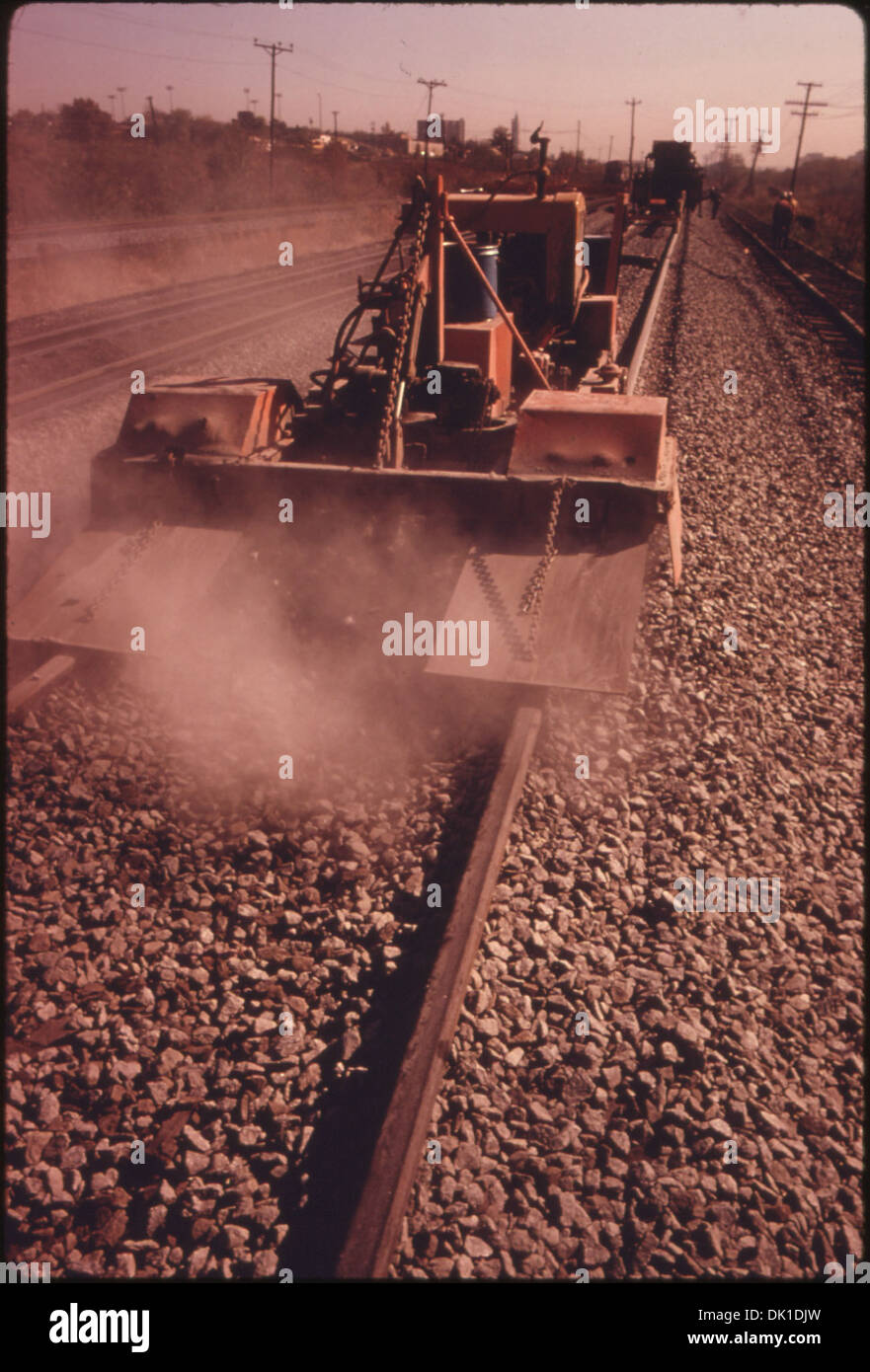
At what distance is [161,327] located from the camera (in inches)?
665

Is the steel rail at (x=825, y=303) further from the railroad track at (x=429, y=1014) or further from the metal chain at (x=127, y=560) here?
the railroad track at (x=429, y=1014)

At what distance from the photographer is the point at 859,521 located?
330 inches

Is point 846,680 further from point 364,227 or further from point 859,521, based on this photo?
point 364,227

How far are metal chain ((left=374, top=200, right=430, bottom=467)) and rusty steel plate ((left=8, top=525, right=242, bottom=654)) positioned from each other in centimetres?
112

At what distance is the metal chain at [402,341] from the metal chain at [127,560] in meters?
1.51

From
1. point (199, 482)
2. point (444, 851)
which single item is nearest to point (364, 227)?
point (199, 482)

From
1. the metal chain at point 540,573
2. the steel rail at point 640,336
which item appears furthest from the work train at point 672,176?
the metal chain at point 540,573

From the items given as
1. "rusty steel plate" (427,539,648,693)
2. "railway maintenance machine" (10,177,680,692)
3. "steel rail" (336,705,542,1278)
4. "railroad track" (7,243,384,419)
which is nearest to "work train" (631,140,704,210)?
"railroad track" (7,243,384,419)

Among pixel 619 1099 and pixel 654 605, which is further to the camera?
pixel 654 605

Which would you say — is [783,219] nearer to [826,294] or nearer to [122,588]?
[826,294]

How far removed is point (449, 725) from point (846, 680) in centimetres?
279

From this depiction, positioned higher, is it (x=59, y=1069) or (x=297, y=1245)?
(x=59, y=1069)

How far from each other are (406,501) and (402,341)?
1.00 meters

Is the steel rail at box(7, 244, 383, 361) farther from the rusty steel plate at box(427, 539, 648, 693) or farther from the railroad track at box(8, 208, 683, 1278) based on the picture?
the railroad track at box(8, 208, 683, 1278)
